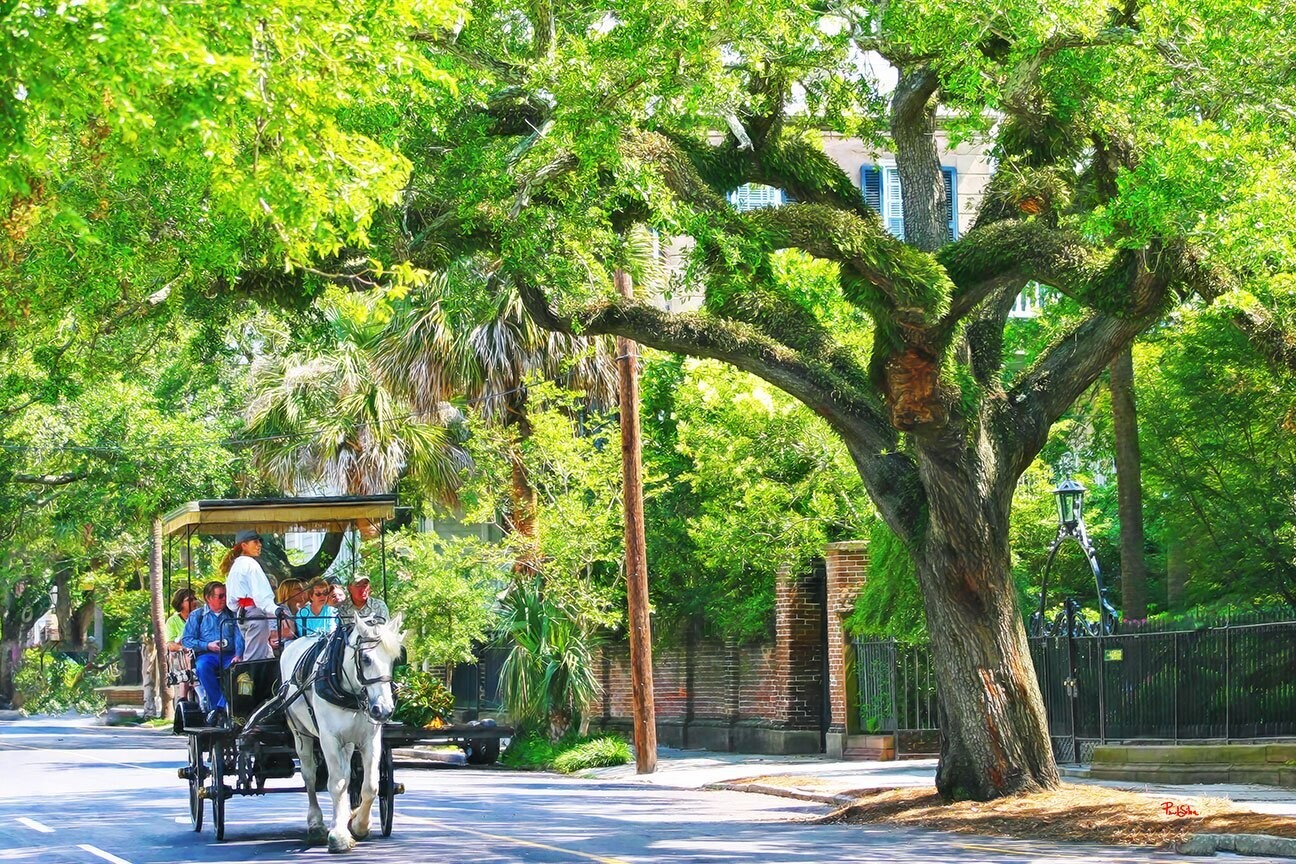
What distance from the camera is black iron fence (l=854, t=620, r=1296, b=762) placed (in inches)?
773

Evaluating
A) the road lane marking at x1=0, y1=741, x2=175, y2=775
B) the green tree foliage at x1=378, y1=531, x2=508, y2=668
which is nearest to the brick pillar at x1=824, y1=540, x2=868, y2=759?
the green tree foliage at x1=378, y1=531, x2=508, y2=668

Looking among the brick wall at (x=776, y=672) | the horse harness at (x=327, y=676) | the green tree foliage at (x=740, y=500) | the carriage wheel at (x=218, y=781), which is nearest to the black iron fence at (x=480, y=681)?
the brick wall at (x=776, y=672)

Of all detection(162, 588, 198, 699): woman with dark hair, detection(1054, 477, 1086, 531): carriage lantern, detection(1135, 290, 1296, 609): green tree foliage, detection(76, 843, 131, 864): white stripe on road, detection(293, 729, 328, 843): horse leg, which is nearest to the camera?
detection(76, 843, 131, 864): white stripe on road

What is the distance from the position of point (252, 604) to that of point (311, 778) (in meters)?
2.09

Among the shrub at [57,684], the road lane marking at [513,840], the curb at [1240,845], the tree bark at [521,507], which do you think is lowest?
the shrub at [57,684]

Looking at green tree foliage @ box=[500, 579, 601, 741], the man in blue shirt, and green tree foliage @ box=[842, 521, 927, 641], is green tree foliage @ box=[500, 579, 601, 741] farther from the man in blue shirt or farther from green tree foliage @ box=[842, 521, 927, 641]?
the man in blue shirt

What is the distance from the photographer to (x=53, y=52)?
8406 millimetres

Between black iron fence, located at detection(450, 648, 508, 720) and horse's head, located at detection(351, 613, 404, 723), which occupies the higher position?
horse's head, located at detection(351, 613, 404, 723)

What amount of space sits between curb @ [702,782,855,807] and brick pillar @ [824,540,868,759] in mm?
4111

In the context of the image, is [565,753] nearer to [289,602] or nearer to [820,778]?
[820,778]

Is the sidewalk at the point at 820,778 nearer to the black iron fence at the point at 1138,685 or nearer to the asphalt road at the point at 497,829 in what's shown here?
the asphalt road at the point at 497,829

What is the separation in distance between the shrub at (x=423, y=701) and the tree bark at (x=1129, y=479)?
423 inches

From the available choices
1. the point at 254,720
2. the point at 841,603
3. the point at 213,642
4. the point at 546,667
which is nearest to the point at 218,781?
the point at 254,720

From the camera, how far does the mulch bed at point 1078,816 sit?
47.1 ft
